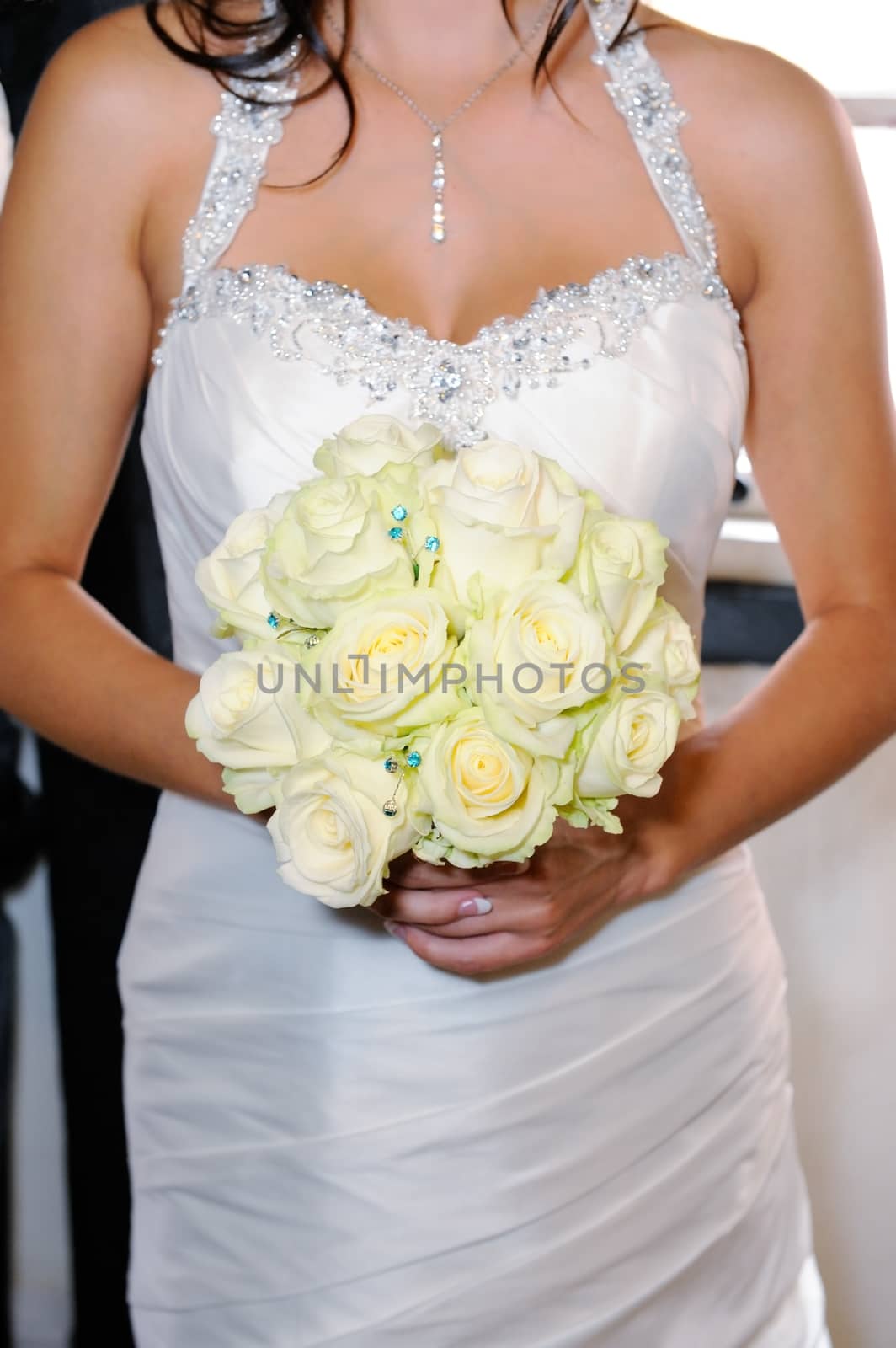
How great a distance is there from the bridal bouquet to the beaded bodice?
384 mm

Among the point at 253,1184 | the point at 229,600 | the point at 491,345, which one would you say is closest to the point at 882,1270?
the point at 253,1184

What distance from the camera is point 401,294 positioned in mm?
1425

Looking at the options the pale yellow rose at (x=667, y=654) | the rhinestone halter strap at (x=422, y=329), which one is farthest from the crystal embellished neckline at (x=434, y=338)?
the pale yellow rose at (x=667, y=654)

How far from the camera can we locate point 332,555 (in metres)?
0.91

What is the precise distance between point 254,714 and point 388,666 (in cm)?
12

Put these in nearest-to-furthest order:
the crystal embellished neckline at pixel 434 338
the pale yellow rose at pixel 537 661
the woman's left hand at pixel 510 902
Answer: the pale yellow rose at pixel 537 661, the woman's left hand at pixel 510 902, the crystal embellished neckline at pixel 434 338

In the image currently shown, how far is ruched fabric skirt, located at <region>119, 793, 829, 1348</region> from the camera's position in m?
1.38

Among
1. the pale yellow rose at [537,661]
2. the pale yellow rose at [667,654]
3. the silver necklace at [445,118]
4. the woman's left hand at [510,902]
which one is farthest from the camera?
the silver necklace at [445,118]

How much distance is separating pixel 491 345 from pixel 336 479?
48 cm

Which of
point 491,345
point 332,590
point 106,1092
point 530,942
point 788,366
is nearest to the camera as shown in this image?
point 332,590

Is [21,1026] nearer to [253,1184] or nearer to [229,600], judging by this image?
[253,1184]

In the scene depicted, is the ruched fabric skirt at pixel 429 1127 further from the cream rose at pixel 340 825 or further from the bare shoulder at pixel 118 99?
the bare shoulder at pixel 118 99

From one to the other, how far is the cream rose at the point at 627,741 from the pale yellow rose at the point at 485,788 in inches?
0.8

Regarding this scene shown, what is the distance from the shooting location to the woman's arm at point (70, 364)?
1389 mm
